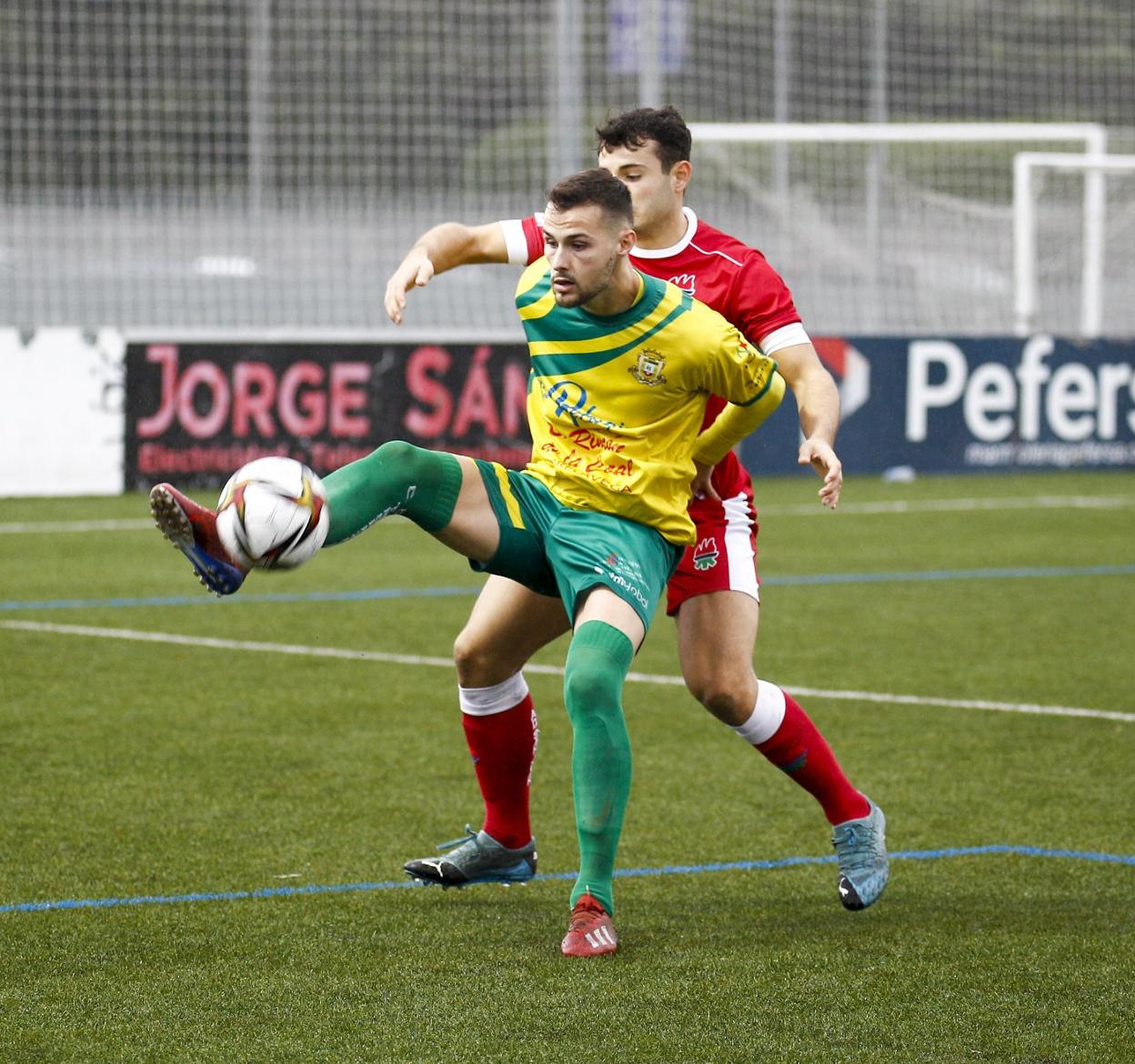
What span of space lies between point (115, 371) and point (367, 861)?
996 cm

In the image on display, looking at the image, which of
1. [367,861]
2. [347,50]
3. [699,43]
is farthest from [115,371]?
[367,861]

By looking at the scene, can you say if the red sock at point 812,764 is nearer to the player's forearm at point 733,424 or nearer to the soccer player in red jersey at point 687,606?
the soccer player in red jersey at point 687,606

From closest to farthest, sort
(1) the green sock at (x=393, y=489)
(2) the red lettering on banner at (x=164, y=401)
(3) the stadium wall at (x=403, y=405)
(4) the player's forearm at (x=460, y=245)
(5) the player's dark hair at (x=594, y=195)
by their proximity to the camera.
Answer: (1) the green sock at (x=393, y=489)
(5) the player's dark hair at (x=594, y=195)
(4) the player's forearm at (x=460, y=245)
(3) the stadium wall at (x=403, y=405)
(2) the red lettering on banner at (x=164, y=401)

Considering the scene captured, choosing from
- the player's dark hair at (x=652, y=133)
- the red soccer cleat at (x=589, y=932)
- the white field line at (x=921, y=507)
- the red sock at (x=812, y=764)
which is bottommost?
the white field line at (x=921, y=507)

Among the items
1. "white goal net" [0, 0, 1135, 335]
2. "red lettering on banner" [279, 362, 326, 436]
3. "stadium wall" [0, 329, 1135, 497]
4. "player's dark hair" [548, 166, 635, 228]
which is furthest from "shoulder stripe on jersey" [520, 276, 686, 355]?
"white goal net" [0, 0, 1135, 335]

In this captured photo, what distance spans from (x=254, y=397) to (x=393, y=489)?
1081cm

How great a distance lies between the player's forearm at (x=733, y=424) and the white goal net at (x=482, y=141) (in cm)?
1263

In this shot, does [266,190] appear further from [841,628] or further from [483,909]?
[483,909]

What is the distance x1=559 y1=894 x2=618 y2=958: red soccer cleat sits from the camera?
4.17m

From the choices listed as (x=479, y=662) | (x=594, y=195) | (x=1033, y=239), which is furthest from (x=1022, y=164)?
(x=594, y=195)

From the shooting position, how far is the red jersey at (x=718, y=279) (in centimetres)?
486

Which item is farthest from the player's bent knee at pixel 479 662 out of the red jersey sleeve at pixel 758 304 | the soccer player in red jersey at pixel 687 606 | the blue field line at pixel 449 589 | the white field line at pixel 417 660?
the blue field line at pixel 449 589

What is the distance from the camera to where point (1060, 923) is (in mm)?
4543

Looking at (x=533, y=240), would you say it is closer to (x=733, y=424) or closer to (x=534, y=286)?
(x=534, y=286)
